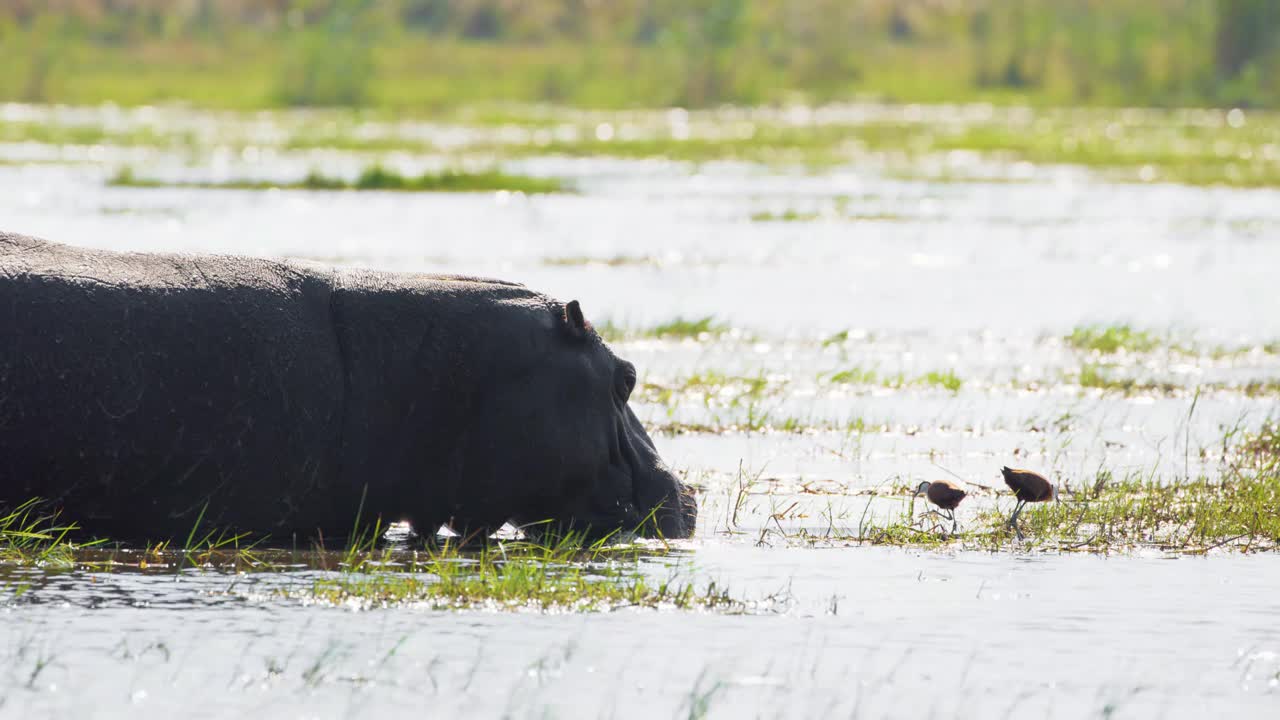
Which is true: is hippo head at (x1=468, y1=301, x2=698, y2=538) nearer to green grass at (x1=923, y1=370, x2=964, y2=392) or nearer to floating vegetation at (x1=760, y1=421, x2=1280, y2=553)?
floating vegetation at (x1=760, y1=421, x2=1280, y2=553)

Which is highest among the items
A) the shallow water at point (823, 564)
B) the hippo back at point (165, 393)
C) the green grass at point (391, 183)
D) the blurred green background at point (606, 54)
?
the blurred green background at point (606, 54)

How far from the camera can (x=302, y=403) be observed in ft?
26.3

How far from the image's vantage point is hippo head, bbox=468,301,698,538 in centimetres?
824

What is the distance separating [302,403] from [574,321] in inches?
45.0

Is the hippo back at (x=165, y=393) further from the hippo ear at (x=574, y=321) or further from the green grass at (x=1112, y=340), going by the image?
the green grass at (x=1112, y=340)

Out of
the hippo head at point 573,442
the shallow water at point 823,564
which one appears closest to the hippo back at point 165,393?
the shallow water at point 823,564

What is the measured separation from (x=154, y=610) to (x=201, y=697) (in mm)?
1027

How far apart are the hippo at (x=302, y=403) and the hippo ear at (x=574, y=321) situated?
11mm

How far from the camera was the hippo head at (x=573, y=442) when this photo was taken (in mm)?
8242

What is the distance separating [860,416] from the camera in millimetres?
12297

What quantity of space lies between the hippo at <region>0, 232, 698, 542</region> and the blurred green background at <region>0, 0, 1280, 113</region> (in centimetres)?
6871

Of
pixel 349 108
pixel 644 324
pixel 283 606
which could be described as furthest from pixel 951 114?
pixel 283 606

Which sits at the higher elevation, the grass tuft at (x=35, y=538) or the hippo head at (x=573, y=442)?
the hippo head at (x=573, y=442)

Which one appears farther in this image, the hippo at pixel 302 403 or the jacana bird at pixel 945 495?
the jacana bird at pixel 945 495
